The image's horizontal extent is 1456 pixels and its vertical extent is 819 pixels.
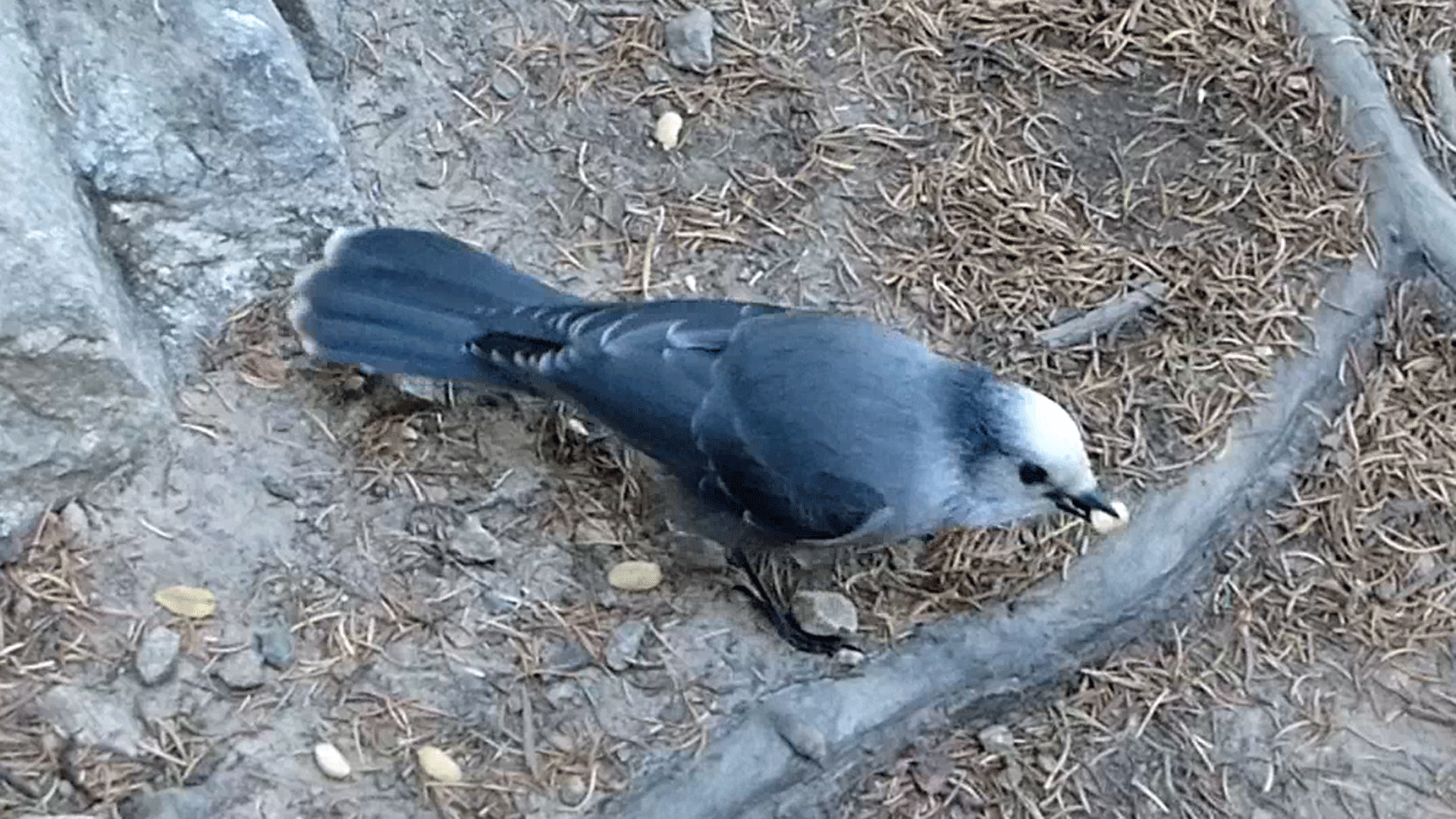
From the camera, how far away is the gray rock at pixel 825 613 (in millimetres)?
3225

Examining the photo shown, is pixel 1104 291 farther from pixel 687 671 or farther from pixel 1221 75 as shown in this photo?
pixel 687 671

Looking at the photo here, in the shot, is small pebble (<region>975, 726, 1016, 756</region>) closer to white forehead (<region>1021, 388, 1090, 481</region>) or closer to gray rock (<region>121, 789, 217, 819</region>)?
white forehead (<region>1021, 388, 1090, 481</region>)

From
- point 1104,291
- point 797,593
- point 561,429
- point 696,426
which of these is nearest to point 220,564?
point 561,429

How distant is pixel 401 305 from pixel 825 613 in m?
1.08

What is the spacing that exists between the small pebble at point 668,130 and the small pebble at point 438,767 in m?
1.56

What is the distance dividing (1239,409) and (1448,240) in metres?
0.72

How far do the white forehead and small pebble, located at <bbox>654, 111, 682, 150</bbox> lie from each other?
3.86 feet

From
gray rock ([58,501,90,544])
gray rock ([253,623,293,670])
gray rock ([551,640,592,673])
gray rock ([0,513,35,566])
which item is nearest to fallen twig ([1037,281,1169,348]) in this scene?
gray rock ([551,640,592,673])

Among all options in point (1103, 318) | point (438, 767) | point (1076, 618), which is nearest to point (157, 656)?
point (438, 767)

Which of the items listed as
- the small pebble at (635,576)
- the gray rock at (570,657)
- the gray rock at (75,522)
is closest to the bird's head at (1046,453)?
the small pebble at (635,576)

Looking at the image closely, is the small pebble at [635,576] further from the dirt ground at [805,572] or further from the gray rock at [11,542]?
the gray rock at [11,542]

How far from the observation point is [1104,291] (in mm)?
3643

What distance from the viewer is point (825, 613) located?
3240 millimetres

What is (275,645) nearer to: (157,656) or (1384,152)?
(157,656)
